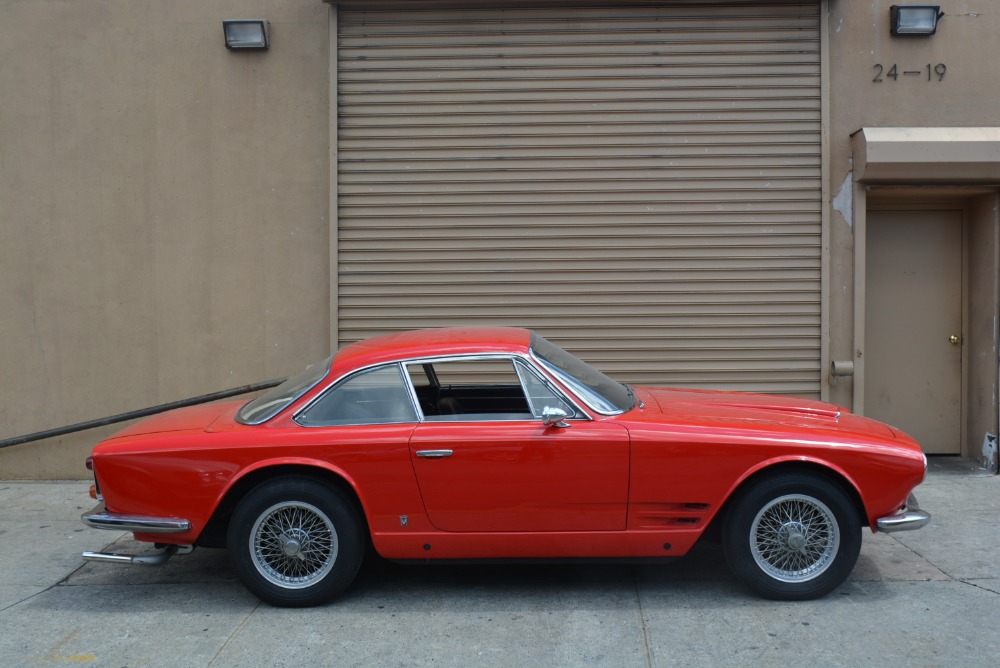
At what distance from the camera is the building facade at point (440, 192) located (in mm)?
8000

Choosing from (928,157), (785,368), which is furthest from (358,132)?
(928,157)

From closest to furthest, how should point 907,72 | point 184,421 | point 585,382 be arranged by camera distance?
point 585,382
point 184,421
point 907,72

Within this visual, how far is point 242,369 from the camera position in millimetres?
8164

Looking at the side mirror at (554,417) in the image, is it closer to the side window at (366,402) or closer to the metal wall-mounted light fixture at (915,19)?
the side window at (366,402)

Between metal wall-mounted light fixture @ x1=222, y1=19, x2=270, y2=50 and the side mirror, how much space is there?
4.73 metres

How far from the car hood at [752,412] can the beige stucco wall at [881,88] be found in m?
2.42

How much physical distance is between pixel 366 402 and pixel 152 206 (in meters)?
3.97

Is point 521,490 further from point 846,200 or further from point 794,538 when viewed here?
point 846,200

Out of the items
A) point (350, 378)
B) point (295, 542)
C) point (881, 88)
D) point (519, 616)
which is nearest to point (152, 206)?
point (350, 378)

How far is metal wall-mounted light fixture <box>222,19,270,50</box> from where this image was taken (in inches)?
314

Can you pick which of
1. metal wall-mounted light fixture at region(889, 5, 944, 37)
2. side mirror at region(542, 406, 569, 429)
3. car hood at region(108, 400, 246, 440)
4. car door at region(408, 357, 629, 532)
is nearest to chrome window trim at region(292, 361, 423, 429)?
car door at region(408, 357, 629, 532)

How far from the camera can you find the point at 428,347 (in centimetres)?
541

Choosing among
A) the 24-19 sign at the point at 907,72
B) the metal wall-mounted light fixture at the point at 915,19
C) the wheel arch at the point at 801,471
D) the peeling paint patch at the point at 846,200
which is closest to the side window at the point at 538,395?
the wheel arch at the point at 801,471

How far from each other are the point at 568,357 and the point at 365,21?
397 centimetres
